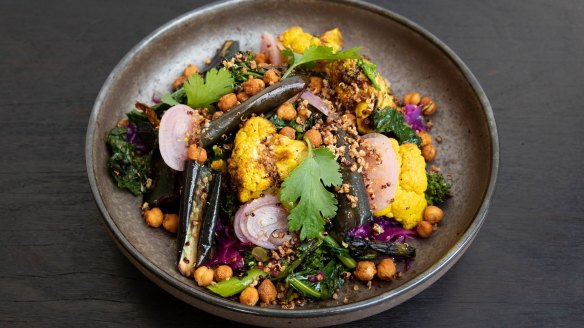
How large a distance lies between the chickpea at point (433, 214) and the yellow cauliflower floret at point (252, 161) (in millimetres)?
887

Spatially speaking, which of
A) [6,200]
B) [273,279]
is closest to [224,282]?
[273,279]

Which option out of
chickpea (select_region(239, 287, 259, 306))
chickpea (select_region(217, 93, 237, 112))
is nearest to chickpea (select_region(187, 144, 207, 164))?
chickpea (select_region(217, 93, 237, 112))

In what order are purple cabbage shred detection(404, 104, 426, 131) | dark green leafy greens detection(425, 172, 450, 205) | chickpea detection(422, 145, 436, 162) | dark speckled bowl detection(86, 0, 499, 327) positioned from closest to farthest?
1. dark speckled bowl detection(86, 0, 499, 327)
2. dark green leafy greens detection(425, 172, 450, 205)
3. chickpea detection(422, 145, 436, 162)
4. purple cabbage shred detection(404, 104, 426, 131)

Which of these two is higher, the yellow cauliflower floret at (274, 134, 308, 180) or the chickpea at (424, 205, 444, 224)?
the yellow cauliflower floret at (274, 134, 308, 180)

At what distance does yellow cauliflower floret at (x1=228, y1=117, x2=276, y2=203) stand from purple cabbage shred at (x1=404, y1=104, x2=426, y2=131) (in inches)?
38.7

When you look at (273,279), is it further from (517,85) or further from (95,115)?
(517,85)

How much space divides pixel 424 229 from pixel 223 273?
1095 millimetres

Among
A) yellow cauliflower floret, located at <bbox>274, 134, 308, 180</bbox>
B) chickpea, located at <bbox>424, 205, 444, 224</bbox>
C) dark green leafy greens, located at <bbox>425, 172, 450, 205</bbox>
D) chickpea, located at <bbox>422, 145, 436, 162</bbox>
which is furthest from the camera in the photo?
chickpea, located at <bbox>422, 145, 436, 162</bbox>

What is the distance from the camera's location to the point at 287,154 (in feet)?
9.96

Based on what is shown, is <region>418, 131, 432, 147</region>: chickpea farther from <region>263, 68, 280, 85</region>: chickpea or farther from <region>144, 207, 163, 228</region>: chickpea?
<region>144, 207, 163, 228</region>: chickpea

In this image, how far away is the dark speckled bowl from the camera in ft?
9.23

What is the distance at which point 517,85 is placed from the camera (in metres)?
4.34

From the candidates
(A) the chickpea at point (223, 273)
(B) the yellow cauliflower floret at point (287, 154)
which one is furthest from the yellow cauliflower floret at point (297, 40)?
(A) the chickpea at point (223, 273)

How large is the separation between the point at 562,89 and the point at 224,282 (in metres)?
2.84
